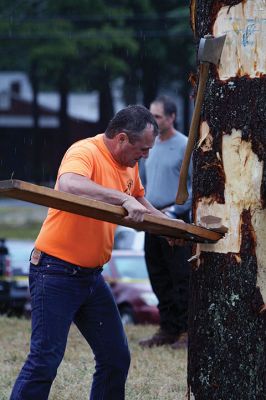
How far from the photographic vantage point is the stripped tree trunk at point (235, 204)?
434 centimetres

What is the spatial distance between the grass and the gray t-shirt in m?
1.29

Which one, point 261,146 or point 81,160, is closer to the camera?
point 261,146

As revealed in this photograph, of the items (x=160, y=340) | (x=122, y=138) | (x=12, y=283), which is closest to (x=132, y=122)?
(x=122, y=138)

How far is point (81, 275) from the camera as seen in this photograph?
4.83 meters

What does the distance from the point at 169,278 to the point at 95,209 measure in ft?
13.5

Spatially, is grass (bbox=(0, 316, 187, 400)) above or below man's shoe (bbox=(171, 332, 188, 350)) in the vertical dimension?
above

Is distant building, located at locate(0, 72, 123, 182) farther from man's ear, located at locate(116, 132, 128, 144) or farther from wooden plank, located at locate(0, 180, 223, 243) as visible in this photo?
wooden plank, located at locate(0, 180, 223, 243)

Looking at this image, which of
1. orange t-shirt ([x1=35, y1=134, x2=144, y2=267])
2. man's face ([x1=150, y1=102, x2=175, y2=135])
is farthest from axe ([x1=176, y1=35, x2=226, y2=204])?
man's face ([x1=150, y1=102, x2=175, y2=135])

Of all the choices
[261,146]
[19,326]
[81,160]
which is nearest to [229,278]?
[261,146]

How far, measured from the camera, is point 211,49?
432cm

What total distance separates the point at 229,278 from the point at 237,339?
291 mm

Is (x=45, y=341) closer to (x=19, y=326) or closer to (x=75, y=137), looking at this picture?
(x=19, y=326)

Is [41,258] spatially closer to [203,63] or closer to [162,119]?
[203,63]

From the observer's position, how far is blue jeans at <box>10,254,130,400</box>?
4.66 m
